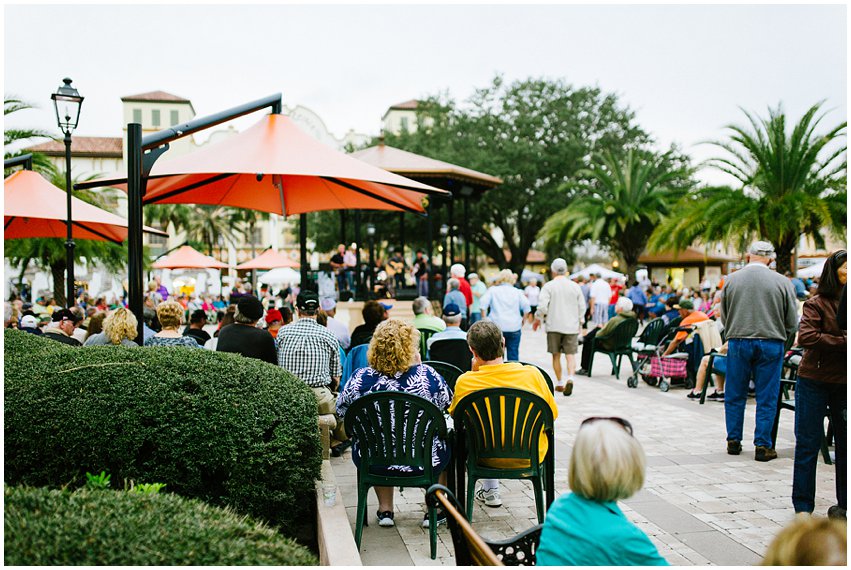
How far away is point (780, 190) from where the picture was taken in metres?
19.5

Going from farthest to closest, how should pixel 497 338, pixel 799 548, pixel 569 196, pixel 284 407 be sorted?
pixel 569 196 → pixel 497 338 → pixel 284 407 → pixel 799 548

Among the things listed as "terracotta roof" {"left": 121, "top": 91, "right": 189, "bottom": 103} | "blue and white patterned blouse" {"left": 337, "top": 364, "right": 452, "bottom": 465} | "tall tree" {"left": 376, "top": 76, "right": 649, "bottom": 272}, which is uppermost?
"terracotta roof" {"left": 121, "top": 91, "right": 189, "bottom": 103}

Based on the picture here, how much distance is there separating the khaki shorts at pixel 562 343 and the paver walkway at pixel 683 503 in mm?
Answer: 2735

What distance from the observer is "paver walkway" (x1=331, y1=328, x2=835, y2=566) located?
14.3 feet

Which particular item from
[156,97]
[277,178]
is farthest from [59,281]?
[156,97]

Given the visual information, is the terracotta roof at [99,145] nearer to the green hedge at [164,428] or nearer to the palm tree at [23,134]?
the palm tree at [23,134]

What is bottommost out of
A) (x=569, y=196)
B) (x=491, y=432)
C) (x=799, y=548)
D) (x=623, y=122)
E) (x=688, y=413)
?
(x=688, y=413)

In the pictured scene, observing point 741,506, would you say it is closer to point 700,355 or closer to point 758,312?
point 758,312

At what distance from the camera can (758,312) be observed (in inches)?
250

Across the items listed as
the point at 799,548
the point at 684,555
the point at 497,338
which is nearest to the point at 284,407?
the point at 497,338

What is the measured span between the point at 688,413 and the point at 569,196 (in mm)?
32940

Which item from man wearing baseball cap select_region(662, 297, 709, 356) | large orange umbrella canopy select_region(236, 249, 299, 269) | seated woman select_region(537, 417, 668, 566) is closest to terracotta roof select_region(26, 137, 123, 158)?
large orange umbrella canopy select_region(236, 249, 299, 269)

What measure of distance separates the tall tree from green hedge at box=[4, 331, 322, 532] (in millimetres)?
36268

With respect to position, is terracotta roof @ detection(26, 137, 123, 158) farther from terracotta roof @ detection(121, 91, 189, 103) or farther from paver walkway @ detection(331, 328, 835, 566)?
paver walkway @ detection(331, 328, 835, 566)
